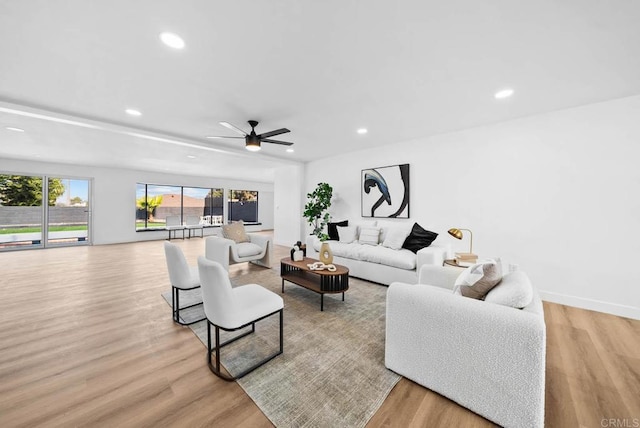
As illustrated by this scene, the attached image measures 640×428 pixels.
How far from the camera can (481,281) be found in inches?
64.7

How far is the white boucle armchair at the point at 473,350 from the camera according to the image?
1.27 m

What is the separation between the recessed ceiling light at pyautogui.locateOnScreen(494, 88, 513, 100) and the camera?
8.81 feet

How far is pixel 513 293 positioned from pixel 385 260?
229 centimetres

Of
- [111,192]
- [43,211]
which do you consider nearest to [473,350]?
[111,192]

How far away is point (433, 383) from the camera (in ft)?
5.20

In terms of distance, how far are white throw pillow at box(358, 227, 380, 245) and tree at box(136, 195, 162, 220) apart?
7.89 m

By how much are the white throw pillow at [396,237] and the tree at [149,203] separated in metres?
8.40

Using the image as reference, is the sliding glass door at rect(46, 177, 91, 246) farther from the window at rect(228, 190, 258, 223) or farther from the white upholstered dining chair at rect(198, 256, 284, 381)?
the white upholstered dining chair at rect(198, 256, 284, 381)

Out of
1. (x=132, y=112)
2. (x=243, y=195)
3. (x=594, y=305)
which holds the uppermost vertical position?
(x=132, y=112)

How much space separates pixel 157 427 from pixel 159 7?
8.49ft

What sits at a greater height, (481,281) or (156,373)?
(481,281)

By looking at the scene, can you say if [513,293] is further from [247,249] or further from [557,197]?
[247,249]

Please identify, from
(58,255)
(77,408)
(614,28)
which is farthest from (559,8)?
(58,255)

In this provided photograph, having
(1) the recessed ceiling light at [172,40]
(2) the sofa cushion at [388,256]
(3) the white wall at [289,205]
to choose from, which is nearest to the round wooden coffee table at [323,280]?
(2) the sofa cushion at [388,256]
